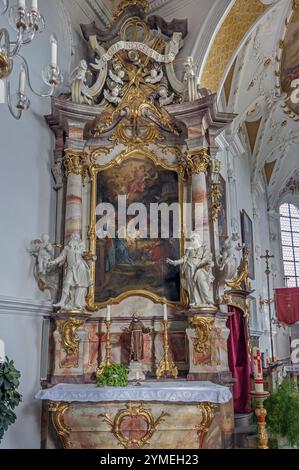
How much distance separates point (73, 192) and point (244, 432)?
4.30 m

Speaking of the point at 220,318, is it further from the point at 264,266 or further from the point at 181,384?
the point at 264,266

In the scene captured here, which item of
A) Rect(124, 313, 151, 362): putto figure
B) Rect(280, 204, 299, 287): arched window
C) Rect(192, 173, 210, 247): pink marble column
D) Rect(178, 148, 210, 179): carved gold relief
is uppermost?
Rect(280, 204, 299, 287): arched window

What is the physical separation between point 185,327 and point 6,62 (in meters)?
4.33

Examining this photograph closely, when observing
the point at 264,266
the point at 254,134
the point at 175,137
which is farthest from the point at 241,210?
the point at 175,137

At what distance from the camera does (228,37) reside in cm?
839

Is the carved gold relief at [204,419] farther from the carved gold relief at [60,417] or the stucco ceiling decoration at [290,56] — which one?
the stucco ceiling decoration at [290,56]

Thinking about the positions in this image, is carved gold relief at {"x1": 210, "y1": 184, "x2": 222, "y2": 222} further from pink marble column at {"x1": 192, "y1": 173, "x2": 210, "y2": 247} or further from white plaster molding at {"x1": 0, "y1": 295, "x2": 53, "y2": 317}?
white plaster molding at {"x1": 0, "y1": 295, "x2": 53, "y2": 317}

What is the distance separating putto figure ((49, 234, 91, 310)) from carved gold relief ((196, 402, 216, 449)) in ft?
6.89

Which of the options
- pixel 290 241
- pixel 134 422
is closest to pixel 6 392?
pixel 134 422

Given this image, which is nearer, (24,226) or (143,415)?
(143,415)

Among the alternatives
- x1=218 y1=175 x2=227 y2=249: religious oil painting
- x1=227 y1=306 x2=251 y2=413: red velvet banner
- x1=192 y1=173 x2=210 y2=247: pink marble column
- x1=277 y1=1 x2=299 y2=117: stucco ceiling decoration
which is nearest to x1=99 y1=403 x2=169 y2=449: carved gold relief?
x1=192 y1=173 x2=210 y2=247: pink marble column

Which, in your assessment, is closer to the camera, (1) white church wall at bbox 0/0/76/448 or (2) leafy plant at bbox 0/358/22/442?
(2) leafy plant at bbox 0/358/22/442

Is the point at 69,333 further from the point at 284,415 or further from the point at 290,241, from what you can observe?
the point at 290,241

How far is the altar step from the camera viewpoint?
6410 millimetres
